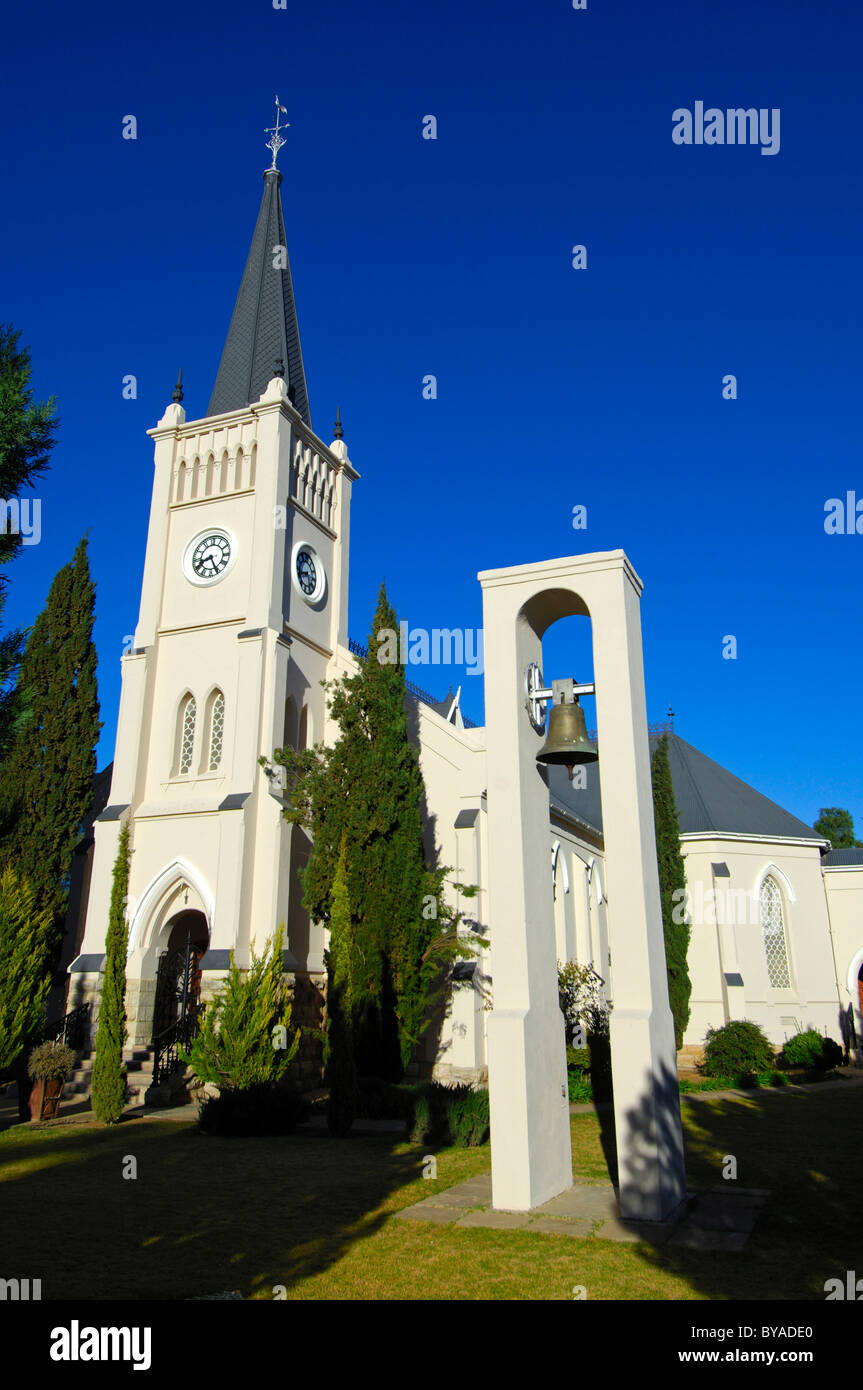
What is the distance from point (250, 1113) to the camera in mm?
13688

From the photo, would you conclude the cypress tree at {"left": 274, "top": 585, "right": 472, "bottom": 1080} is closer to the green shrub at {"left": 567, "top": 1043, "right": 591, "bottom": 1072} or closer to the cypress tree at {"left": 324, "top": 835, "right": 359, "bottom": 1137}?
the cypress tree at {"left": 324, "top": 835, "right": 359, "bottom": 1137}

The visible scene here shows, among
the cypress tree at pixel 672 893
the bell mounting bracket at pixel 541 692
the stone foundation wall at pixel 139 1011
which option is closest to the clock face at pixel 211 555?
the stone foundation wall at pixel 139 1011

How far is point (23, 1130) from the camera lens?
14.6 m

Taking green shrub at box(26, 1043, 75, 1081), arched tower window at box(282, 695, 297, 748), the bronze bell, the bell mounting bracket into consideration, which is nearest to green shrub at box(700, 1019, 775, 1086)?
arched tower window at box(282, 695, 297, 748)

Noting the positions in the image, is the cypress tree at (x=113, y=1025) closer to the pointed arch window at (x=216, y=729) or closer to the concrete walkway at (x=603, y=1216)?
the pointed arch window at (x=216, y=729)

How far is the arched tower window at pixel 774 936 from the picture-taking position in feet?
92.2

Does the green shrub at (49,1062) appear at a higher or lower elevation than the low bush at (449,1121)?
higher

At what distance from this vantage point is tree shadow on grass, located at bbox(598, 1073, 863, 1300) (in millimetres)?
6105

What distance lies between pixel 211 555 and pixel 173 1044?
12.3 meters

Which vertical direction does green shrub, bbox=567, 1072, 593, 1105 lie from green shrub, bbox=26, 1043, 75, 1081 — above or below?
below

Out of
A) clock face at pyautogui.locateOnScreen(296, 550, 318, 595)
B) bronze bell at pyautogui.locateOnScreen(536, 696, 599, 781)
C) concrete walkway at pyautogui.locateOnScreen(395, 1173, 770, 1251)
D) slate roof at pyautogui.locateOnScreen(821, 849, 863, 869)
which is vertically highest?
clock face at pyautogui.locateOnScreen(296, 550, 318, 595)

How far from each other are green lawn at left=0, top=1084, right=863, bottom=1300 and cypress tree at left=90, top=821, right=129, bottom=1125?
1.77m

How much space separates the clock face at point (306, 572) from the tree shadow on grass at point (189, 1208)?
14.4 meters
